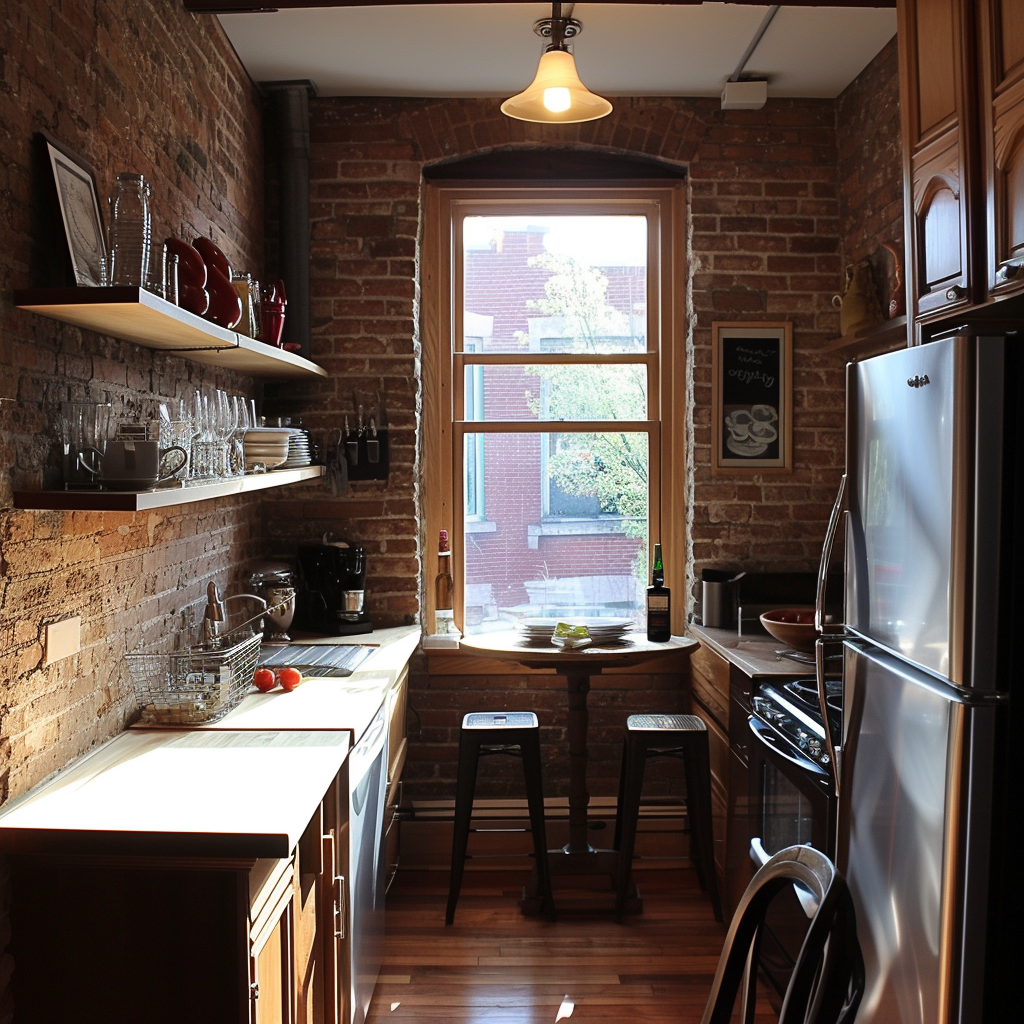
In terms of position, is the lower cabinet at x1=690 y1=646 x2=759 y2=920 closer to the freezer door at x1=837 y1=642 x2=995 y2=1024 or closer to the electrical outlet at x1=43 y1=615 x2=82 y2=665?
the freezer door at x1=837 y1=642 x2=995 y2=1024

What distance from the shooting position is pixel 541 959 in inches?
122

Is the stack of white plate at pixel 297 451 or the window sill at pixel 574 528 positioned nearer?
the stack of white plate at pixel 297 451

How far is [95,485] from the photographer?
1996 mm

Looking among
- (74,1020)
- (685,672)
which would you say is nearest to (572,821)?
(685,672)

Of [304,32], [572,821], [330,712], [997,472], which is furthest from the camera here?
[572,821]

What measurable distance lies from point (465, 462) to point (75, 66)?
226 centimetres

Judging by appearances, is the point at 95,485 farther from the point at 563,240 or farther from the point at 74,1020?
the point at 563,240

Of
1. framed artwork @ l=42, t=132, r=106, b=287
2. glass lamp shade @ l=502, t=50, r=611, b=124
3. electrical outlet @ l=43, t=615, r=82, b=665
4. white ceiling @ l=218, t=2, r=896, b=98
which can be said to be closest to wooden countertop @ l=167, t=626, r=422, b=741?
electrical outlet @ l=43, t=615, r=82, b=665

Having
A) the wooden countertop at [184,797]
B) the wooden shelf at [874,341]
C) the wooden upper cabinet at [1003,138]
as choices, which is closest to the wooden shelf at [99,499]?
the wooden countertop at [184,797]

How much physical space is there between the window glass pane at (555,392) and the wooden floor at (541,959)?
1.84 meters

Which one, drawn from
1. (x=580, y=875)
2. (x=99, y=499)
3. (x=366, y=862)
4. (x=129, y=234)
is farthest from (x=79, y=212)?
(x=580, y=875)

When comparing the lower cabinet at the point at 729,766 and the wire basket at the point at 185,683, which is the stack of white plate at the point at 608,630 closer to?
the lower cabinet at the point at 729,766

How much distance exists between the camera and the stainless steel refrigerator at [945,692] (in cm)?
158

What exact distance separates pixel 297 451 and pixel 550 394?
1.22 meters
